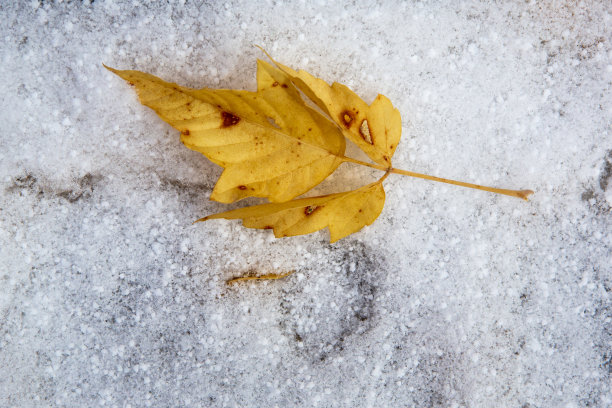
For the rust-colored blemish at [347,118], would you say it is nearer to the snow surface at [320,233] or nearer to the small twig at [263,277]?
the snow surface at [320,233]

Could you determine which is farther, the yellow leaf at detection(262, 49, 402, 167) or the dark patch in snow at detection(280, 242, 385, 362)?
the dark patch in snow at detection(280, 242, 385, 362)

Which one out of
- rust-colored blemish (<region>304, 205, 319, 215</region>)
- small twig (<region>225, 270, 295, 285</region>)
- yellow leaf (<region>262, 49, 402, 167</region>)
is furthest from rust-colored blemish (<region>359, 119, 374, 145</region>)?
small twig (<region>225, 270, 295, 285</region>)

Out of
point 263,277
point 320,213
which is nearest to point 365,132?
point 320,213

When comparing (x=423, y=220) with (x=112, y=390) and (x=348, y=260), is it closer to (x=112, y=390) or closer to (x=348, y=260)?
(x=348, y=260)

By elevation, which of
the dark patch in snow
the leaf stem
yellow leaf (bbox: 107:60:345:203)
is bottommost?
the dark patch in snow

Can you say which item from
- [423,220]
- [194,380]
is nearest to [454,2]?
[423,220]

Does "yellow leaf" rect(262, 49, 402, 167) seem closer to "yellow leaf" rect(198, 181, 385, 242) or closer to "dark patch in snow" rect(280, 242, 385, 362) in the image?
"yellow leaf" rect(198, 181, 385, 242)
